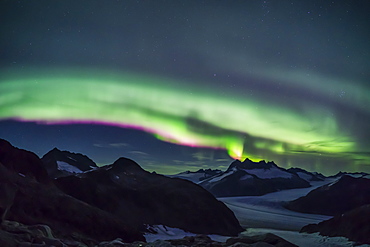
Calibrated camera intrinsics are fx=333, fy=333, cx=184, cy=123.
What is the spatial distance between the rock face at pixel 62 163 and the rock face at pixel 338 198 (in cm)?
10332

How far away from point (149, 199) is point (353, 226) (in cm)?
4186

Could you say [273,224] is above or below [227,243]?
below

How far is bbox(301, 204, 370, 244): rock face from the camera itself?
63.6m

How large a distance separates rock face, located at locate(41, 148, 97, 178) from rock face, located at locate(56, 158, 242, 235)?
1401 inches

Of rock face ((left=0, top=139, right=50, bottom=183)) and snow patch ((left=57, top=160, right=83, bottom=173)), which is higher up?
rock face ((left=0, top=139, right=50, bottom=183))

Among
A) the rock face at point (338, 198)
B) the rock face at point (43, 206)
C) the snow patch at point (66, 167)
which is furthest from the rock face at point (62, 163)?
the rock face at point (338, 198)

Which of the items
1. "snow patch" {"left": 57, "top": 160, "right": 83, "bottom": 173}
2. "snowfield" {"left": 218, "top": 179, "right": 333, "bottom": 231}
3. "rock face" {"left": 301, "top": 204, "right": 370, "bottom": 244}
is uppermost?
"snow patch" {"left": 57, "top": 160, "right": 83, "bottom": 173}

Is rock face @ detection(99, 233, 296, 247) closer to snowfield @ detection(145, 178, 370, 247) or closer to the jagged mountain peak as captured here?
snowfield @ detection(145, 178, 370, 247)

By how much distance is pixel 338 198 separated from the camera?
152125 mm

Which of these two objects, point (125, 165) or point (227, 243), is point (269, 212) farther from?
point (227, 243)

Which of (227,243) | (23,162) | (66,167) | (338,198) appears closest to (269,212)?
(338,198)

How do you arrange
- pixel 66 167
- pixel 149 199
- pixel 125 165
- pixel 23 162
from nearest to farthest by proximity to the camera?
pixel 23 162
pixel 149 199
pixel 125 165
pixel 66 167

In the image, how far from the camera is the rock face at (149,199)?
200 feet

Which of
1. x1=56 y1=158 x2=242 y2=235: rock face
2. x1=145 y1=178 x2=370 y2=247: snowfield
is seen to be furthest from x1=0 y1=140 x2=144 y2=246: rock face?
x1=56 y1=158 x2=242 y2=235: rock face
